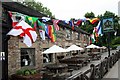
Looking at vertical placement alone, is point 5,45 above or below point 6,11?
below

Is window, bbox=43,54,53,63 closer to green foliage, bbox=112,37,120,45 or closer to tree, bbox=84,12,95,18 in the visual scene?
tree, bbox=84,12,95,18

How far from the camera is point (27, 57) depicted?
44.1 ft

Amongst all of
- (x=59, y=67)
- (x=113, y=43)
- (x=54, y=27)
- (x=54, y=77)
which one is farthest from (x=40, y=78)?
(x=113, y=43)

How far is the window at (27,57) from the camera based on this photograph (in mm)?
12872

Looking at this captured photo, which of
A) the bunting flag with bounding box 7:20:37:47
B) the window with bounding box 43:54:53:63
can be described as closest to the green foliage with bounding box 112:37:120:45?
the window with bounding box 43:54:53:63

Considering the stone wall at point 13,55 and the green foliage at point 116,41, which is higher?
the green foliage at point 116,41

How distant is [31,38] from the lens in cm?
962

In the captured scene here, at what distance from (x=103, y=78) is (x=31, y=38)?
505cm

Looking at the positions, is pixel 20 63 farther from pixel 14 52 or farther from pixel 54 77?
pixel 54 77

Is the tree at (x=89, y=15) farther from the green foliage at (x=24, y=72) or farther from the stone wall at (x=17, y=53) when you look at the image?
the green foliage at (x=24, y=72)

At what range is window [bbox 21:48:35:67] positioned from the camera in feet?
42.2

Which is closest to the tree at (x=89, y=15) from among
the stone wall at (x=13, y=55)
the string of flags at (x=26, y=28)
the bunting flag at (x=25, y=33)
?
the string of flags at (x=26, y=28)

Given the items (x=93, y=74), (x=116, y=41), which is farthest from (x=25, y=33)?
(x=116, y=41)

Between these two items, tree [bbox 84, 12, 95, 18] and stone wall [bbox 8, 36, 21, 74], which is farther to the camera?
tree [bbox 84, 12, 95, 18]
